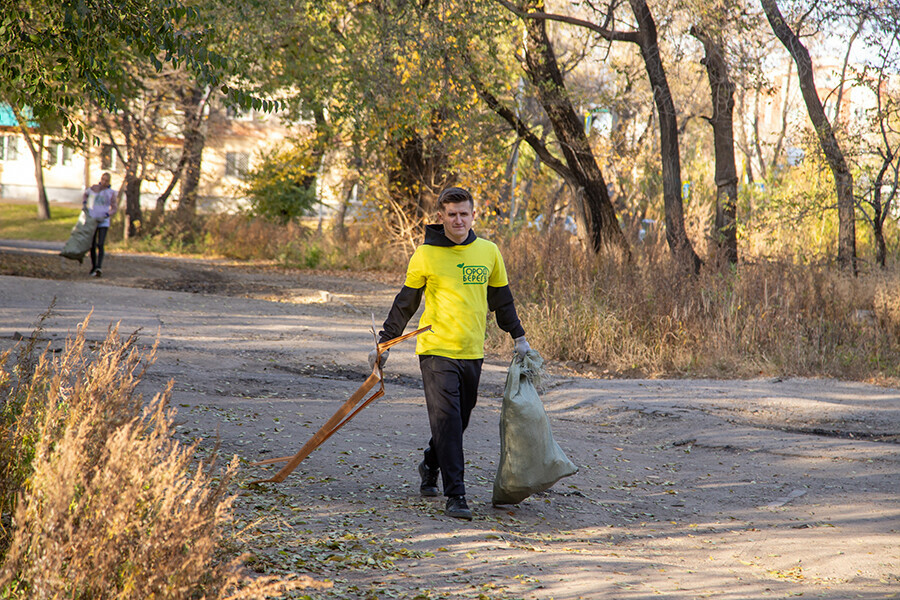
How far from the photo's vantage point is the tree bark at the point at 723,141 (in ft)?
43.8

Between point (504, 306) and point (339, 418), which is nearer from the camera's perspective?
point (339, 418)

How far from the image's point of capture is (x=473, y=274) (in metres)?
4.84

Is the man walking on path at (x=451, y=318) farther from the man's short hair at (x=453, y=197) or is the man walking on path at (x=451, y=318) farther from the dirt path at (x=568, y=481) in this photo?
the dirt path at (x=568, y=481)

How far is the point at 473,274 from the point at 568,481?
1.91m

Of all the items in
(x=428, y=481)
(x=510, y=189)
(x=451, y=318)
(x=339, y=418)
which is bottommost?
A: (x=428, y=481)

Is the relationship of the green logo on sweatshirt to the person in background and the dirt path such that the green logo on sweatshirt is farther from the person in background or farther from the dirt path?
the person in background

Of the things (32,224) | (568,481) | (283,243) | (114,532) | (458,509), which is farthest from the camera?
(32,224)

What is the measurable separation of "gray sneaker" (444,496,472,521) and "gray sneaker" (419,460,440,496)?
1.09 ft

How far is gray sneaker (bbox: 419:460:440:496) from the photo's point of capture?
5.10m

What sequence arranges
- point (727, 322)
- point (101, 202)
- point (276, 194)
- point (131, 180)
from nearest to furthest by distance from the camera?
point (727, 322), point (101, 202), point (131, 180), point (276, 194)

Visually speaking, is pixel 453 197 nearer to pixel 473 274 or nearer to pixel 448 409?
pixel 473 274

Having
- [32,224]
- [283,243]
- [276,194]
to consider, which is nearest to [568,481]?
[283,243]

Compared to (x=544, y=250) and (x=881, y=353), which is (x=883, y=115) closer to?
(x=881, y=353)

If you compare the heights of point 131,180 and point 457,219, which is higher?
point 131,180
